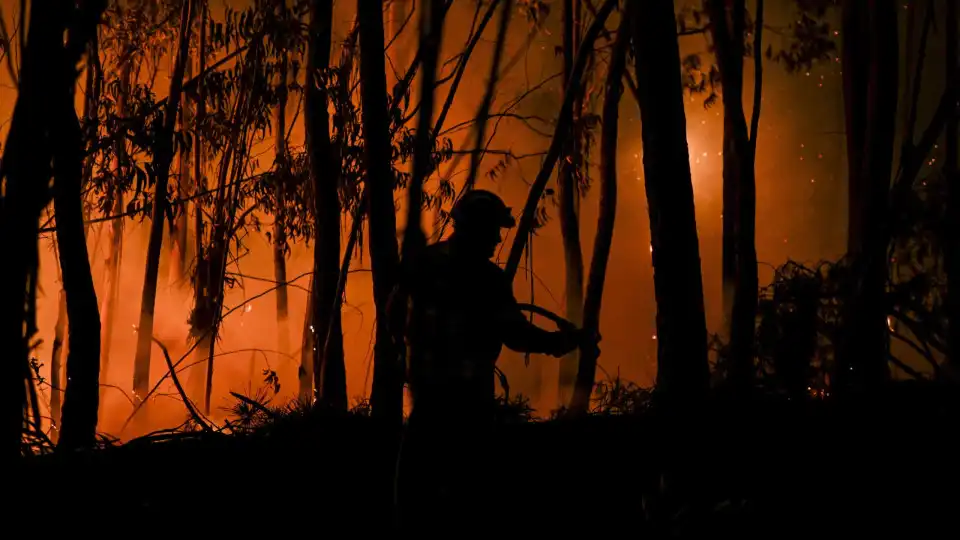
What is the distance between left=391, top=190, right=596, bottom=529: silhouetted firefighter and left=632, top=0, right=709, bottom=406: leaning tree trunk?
36 cm

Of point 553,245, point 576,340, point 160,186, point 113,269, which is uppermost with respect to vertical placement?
point 553,245

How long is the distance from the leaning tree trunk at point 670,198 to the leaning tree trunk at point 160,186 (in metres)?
1.92

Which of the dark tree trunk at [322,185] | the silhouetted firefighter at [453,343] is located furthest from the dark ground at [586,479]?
the dark tree trunk at [322,185]

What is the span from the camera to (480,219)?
69.4 inches

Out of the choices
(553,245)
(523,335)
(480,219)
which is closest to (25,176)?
(480,219)

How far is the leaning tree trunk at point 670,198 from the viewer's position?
197 cm

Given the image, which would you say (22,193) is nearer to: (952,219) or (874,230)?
(874,230)

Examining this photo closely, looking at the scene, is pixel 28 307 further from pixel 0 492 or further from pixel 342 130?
pixel 342 130

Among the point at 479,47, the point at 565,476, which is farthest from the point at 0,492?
the point at 479,47

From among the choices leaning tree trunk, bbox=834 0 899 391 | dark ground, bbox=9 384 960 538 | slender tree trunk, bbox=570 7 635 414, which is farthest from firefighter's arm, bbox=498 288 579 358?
leaning tree trunk, bbox=834 0 899 391

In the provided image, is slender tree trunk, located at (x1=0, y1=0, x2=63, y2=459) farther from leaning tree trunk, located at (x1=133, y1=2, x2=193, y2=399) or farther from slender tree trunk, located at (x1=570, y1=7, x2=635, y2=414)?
slender tree trunk, located at (x1=570, y1=7, x2=635, y2=414)

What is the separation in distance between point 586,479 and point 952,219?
2.01 meters

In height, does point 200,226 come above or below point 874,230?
above

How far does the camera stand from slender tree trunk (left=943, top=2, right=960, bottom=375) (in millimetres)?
2846
